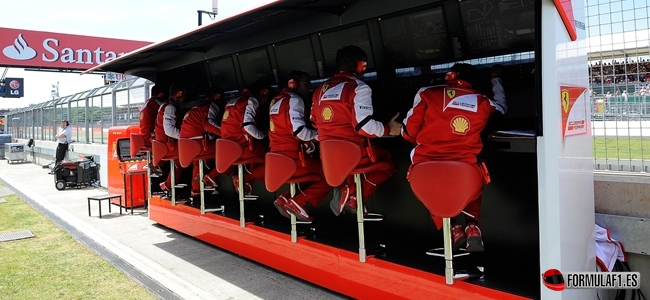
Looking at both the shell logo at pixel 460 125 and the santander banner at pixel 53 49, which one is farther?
the santander banner at pixel 53 49

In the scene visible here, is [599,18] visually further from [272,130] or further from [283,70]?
[283,70]

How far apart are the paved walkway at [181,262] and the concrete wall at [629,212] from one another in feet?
6.26

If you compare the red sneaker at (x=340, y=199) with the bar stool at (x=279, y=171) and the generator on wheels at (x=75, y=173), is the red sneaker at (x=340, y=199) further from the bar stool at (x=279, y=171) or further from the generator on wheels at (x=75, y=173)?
the generator on wheels at (x=75, y=173)

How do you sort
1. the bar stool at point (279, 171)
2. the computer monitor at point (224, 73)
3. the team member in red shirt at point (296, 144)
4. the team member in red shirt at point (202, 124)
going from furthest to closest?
the computer monitor at point (224, 73), the team member in red shirt at point (202, 124), the team member in red shirt at point (296, 144), the bar stool at point (279, 171)

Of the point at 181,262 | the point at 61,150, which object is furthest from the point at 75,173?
the point at 181,262

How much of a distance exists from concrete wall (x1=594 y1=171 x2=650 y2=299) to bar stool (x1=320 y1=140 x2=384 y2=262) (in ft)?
5.03

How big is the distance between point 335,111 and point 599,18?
77.8 inches

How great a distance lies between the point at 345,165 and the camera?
296cm

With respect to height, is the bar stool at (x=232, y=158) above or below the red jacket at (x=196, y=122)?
below

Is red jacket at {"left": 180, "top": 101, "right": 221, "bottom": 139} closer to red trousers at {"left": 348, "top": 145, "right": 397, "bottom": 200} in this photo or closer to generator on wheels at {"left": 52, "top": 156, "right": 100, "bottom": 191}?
red trousers at {"left": 348, "top": 145, "right": 397, "bottom": 200}

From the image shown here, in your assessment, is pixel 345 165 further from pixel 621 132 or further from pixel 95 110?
pixel 95 110

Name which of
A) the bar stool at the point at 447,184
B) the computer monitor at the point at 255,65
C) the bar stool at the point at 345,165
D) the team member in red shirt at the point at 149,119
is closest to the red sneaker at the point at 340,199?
the bar stool at the point at 345,165

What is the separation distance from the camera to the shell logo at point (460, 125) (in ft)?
8.00

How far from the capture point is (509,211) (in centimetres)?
313
